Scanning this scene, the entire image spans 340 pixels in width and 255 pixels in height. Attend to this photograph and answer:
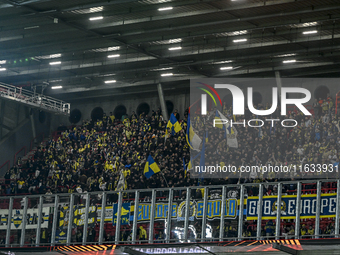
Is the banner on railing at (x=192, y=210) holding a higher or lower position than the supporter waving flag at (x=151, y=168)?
lower

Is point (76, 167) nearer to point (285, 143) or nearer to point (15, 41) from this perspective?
point (15, 41)

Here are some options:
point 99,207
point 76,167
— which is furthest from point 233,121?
point 99,207

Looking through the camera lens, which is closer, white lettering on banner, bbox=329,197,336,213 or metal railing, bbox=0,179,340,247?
white lettering on banner, bbox=329,197,336,213

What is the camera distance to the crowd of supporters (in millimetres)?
26641

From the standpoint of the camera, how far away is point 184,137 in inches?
1251

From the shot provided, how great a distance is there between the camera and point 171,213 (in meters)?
12.6

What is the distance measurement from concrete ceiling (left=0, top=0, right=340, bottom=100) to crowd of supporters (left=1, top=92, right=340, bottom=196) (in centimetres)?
317

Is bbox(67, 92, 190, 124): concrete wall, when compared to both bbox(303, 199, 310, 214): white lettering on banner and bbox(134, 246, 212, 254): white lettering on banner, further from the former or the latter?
bbox(303, 199, 310, 214): white lettering on banner

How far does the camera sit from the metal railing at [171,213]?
11234 millimetres

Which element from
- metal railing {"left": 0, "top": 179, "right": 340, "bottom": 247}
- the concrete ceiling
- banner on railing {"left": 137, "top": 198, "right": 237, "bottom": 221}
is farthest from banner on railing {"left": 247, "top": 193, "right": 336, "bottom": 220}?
the concrete ceiling

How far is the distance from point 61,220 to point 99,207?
114 cm

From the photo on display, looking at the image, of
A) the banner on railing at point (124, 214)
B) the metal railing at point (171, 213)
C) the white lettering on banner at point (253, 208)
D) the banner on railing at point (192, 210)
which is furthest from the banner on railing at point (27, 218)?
the white lettering on banner at point (253, 208)

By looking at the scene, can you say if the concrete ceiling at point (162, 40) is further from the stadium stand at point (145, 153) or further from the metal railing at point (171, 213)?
the metal railing at point (171, 213)

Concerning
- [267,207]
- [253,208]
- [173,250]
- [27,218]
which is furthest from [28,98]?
[267,207]
